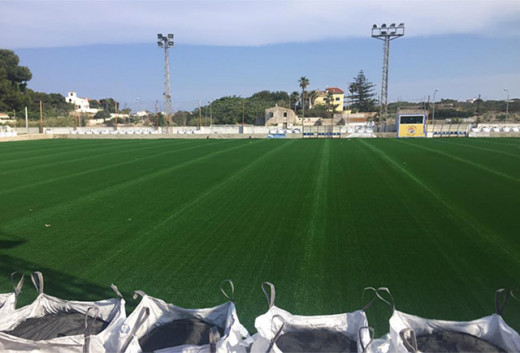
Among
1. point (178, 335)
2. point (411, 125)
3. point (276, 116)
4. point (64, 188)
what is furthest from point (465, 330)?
point (276, 116)

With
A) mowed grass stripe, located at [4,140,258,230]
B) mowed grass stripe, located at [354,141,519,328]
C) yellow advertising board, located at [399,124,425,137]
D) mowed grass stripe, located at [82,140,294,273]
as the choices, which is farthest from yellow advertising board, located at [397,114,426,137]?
mowed grass stripe, located at [354,141,519,328]

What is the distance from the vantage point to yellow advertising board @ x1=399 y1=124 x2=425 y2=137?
41.3m

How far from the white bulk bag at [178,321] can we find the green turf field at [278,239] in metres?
0.69

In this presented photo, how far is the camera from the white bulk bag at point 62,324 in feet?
8.22

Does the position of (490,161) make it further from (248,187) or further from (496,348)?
(496,348)

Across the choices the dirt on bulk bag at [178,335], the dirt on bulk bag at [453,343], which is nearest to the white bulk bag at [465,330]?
the dirt on bulk bag at [453,343]

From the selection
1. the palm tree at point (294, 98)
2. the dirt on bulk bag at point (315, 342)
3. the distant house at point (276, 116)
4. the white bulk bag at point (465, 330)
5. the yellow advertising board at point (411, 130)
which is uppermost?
the palm tree at point (294, 98)

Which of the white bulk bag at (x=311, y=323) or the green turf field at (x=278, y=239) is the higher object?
the white bulk bag at (x=311, y=323)

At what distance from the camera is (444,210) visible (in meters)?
8.20

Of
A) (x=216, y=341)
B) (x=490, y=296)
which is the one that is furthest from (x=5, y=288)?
(x=490, y=296)

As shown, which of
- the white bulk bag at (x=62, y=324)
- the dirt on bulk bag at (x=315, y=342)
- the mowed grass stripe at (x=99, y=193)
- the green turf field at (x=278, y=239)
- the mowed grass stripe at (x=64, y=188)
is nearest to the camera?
the white bulk bag at (x=62, y=324)

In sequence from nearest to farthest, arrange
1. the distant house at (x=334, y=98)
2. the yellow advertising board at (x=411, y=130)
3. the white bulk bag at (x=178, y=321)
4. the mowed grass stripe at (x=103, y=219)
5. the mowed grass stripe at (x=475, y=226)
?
the white bulk bag at (x=178, y=321)
the mowed grass stripe at (x=475, y=226)
the mowed grass stripe at (x=103, y=219)
the yellow advertising board at (x=411, y=130)
the distant house at (x=334, y=98)

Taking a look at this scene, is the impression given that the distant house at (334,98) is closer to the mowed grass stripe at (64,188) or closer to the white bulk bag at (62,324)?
the mowed grass stripe at (64,188)

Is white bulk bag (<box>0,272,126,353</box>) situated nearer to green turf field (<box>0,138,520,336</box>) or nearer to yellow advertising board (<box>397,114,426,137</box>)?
green turf field (<box>0,138,520,336</box>)
